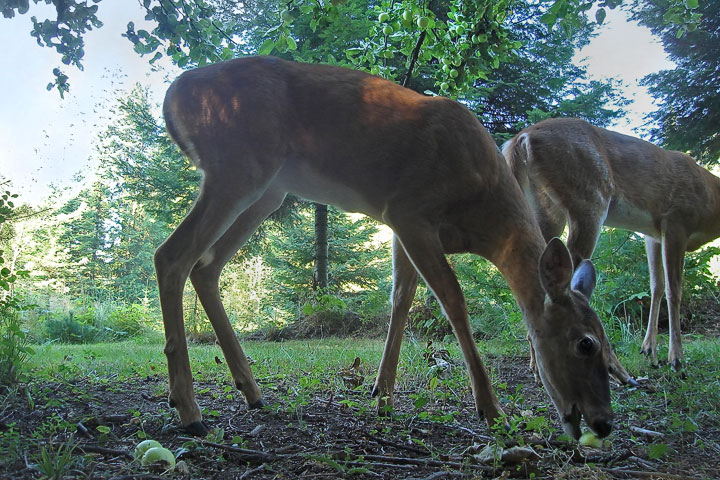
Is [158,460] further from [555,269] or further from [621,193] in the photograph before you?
[621,193]

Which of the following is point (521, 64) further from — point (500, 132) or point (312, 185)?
point (312, 185)

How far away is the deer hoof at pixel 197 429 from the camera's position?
253 centimetres

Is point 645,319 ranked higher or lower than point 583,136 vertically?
lower

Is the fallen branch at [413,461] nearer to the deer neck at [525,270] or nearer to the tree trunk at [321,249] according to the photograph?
the deer neck at [525,270]

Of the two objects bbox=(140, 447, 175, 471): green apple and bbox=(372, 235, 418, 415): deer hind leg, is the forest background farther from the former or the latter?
bbox=(140, 447, 175, 471): green apple

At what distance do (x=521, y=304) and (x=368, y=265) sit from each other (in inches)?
411

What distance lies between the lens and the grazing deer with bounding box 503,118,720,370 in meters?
4.80

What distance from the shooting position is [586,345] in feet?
8.67

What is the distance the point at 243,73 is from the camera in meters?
3.12

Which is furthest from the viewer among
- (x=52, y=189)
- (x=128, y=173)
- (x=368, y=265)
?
(x=52, y=189)

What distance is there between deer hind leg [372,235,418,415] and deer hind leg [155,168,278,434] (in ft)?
3.52

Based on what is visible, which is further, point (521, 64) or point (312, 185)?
point (521, 64)

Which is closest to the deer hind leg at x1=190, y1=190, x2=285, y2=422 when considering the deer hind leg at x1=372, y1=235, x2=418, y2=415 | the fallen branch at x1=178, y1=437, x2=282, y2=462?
the deer hind leg at x1=372, y1=235, x2=418, y2=415

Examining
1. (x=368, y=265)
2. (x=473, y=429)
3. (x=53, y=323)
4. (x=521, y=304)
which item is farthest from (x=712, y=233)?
(x=53, y=323)
